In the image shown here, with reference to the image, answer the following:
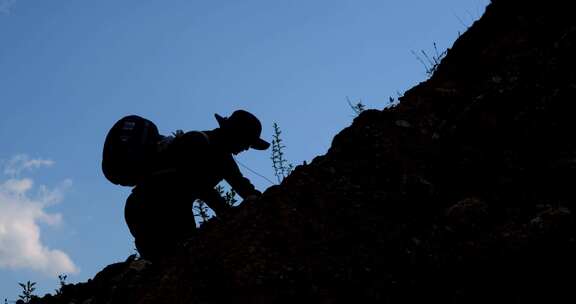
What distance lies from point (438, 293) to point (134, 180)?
3.22 meters

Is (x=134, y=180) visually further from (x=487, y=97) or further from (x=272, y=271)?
(x=487, y=97)

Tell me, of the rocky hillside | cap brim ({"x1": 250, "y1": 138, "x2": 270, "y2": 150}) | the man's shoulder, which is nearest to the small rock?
the rocky hillside

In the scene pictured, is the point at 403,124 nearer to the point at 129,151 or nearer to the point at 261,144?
the point at 261,144

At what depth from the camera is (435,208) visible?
482 cm

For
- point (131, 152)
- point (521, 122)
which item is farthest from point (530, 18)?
point (131, 152)

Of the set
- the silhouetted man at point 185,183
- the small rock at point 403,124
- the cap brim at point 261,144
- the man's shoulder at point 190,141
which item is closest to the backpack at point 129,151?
the silhouetted man at point 185,183

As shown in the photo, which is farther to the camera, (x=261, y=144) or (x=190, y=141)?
(x=261, y=144)

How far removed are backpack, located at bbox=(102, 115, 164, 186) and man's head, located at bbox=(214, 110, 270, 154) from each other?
71 cm

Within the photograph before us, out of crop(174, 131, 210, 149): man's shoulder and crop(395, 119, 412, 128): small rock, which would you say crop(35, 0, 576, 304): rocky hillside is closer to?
crop(395, 119, 412, 128): small rock

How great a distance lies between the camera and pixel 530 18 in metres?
6.69

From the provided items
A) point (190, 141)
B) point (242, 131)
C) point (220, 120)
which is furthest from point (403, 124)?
point (190, 141)

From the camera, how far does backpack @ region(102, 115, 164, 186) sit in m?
5.64

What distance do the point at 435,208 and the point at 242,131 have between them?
2051mm

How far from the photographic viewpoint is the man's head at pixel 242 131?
233 inches
